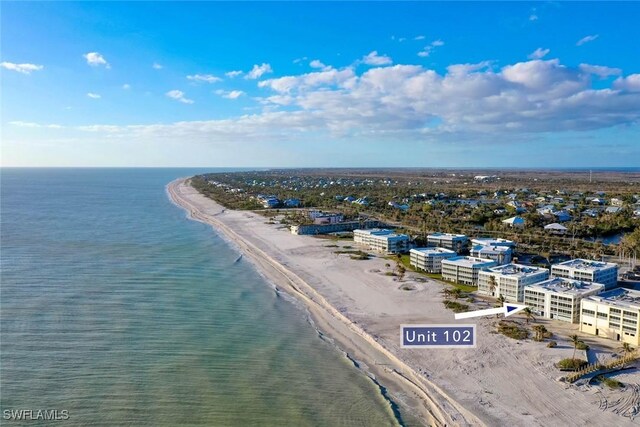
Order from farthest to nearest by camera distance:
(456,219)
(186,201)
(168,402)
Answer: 1. (186,201)
2. (456,219)
3. (168,402)

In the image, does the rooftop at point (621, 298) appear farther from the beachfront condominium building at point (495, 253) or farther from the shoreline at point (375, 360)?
the shoreline at point (375, 360)

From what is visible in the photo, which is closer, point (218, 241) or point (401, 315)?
point (401, 315)

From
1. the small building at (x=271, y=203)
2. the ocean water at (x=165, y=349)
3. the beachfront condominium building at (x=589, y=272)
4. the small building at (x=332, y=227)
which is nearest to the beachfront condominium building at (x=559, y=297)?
the beachfront condominium building at (x=589, y=272)

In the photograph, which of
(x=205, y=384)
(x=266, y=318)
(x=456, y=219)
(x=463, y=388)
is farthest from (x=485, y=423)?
(x=456, y=219)

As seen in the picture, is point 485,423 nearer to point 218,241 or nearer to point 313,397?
point 313,397

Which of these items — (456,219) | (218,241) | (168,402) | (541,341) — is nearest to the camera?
(168,402)

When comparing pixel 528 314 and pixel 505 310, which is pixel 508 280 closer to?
pixel 505 310

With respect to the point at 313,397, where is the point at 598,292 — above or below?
above
